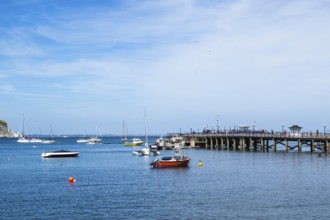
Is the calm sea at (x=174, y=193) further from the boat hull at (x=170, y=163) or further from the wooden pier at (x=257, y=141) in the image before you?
the wooden pier at (x=257, y=141)

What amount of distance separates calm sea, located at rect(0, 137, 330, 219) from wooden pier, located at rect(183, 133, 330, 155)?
2925cm

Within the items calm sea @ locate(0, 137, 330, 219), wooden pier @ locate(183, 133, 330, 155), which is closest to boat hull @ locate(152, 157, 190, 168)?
calm sea @ locate(0, 137, 330, 219)

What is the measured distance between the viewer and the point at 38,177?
7981 centimetres

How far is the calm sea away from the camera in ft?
154

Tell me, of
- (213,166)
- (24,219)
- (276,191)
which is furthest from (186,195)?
(213,166)

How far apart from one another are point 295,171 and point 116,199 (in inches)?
1340

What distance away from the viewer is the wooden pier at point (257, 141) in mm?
116188

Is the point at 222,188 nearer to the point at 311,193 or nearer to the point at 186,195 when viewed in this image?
the point at 186,195

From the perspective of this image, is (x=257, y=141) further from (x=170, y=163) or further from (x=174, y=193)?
(x=174, y=193)

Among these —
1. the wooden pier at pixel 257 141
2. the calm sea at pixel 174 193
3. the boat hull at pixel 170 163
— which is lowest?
the calm sea at pixel 174 193

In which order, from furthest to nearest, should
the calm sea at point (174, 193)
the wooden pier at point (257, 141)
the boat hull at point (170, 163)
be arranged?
the wooden pier at point (257, 141) < the boat hull at point (170, 163) < the calm sea at point (174, 193)

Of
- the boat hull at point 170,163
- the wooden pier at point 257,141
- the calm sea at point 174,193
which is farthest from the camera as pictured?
the wooden pier at point 257,141

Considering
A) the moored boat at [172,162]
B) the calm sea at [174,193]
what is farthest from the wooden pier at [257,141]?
the moored boat at [172,162]

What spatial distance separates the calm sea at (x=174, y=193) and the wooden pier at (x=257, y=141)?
2925 cm
